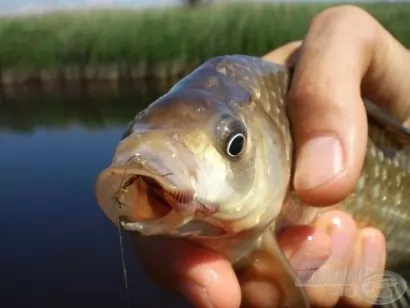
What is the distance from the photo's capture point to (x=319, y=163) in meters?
2.00

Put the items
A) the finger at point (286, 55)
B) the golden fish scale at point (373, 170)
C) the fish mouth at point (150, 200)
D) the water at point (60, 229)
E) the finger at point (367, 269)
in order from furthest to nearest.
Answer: the water at point (60, 229) < the finger at point (286, 55) < the finger at point (367, 269) < the golden fish scale at point (373, 170) < the fish mouth at point (150, 200)

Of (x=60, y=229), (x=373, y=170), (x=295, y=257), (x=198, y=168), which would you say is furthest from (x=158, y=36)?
(x=198, y=168)

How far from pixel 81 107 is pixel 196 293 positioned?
13423 millimetres

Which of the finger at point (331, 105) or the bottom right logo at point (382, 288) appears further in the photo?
the bottom right logo at point (382, 288)

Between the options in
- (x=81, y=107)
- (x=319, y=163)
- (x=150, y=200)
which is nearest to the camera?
(x=150, y=200)

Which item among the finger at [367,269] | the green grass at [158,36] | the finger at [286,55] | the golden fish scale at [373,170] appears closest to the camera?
the golden fish scale at [373,170]

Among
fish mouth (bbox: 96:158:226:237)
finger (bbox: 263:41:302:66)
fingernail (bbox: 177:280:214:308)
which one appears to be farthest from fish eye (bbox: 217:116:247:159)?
finger (bbox: 263:41:302:66)

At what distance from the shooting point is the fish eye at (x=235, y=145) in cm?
180

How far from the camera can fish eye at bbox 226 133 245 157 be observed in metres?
1.80

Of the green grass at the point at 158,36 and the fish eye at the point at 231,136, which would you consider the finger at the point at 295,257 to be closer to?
the fish eye at the point at 231,136

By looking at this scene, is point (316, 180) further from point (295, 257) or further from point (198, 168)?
point (198, 168)

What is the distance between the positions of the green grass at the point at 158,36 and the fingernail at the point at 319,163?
42.4 feet

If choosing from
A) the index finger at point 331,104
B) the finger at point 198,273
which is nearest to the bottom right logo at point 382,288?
the index finger at point 331,104

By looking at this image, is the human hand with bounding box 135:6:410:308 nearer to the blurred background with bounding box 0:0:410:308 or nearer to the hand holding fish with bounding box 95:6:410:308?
the hand holding fish with bounding box 95:6:410:308
